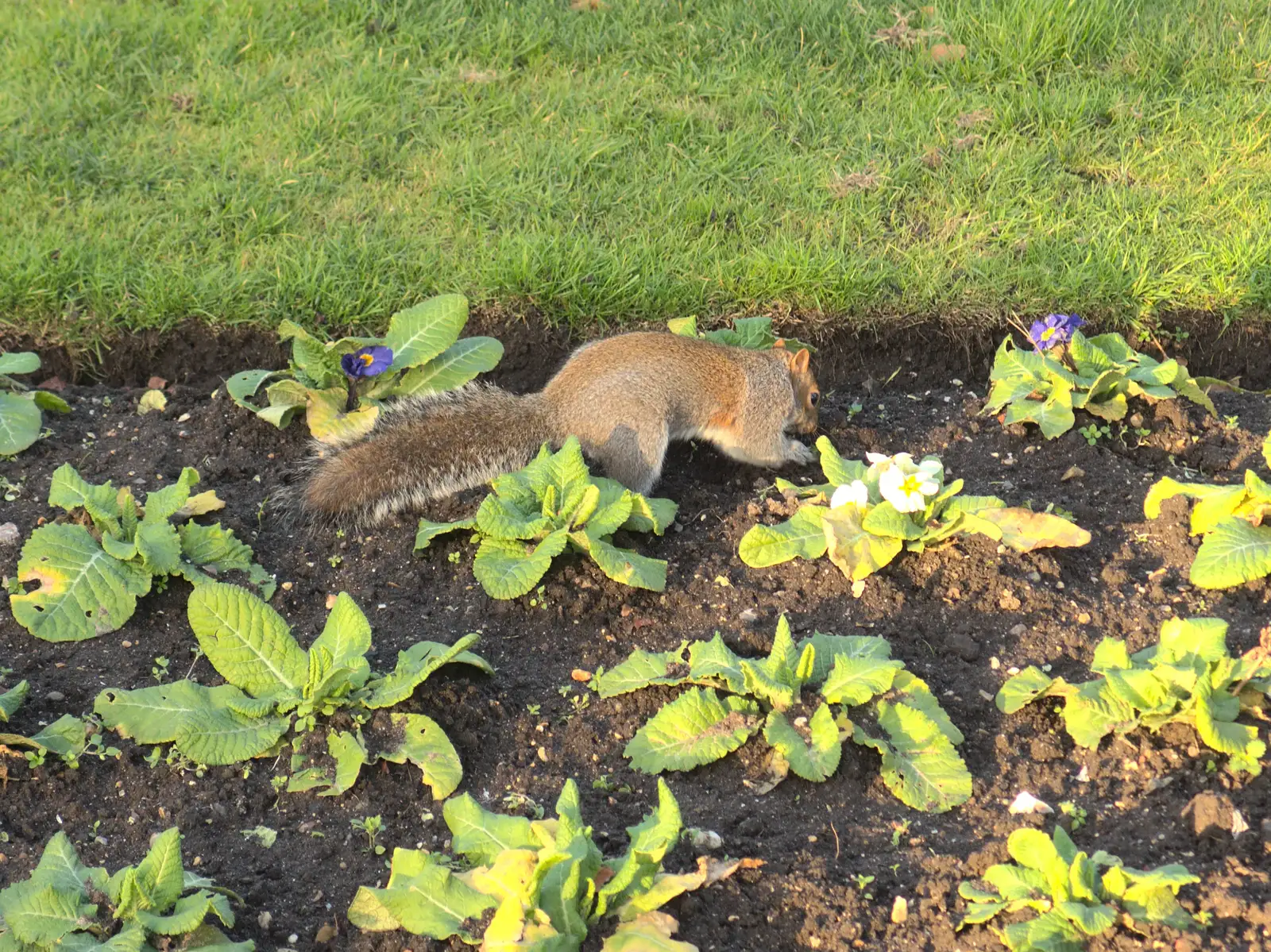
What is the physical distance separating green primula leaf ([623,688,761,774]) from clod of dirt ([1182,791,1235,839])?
2.79ft

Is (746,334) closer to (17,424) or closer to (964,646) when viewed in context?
Result: (964,646)

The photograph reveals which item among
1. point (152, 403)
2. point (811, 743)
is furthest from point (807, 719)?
point (152, 403)

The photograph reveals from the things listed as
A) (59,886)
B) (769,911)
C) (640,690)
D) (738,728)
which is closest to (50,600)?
(59,886)

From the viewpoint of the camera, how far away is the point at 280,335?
13.9 ft

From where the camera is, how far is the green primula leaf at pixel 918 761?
2662mm

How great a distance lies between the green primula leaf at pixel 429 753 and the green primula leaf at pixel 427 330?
142cm

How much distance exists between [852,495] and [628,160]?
224 cm

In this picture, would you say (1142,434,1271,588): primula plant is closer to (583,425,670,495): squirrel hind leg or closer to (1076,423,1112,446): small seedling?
(1076,423,1112,446): small seedling

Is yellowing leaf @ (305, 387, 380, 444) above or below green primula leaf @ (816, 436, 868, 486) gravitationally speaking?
below

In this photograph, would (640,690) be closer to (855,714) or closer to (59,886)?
(855,714)

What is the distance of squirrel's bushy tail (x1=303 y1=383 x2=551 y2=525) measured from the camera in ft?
12.0

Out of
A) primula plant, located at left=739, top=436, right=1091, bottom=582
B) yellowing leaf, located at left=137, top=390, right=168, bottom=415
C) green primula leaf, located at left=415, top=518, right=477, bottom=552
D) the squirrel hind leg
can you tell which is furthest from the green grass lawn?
primula plant, located at left=739, top=436, right=1091, bottom=582

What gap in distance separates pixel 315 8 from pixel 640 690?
399 cm

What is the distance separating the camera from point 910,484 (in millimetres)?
3268
